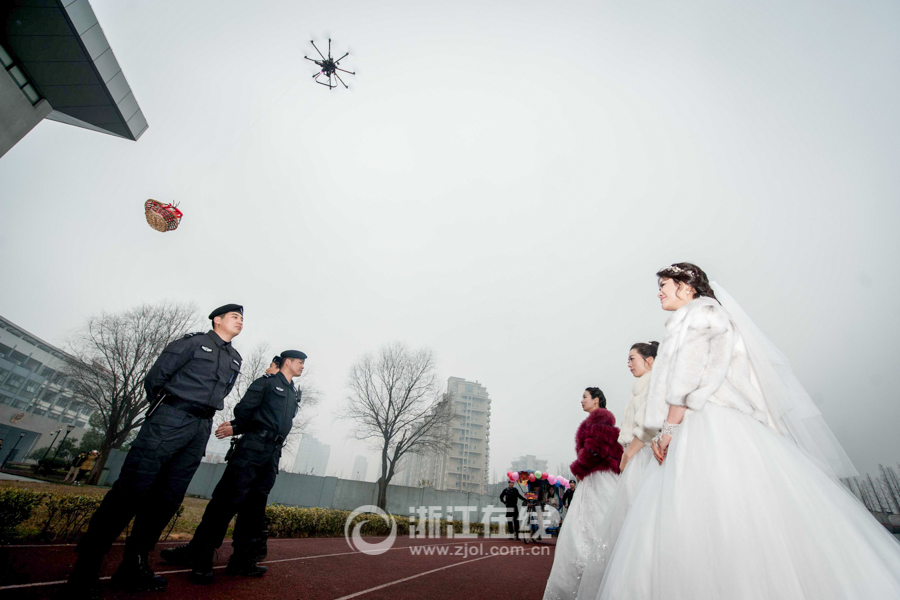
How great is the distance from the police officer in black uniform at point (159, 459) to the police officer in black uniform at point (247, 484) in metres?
0.44

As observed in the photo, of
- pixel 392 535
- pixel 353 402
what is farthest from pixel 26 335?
pixel 392 535

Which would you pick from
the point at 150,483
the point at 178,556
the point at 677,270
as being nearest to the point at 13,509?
the point at 178,556

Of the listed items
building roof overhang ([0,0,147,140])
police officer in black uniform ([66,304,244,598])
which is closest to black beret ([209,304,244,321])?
police officer in black uniform ([66,304,244,598])

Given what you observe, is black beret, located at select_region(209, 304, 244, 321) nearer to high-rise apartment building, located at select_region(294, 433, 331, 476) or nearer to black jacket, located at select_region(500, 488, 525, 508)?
black jacket, located at select_region(500, 488, 525, 508)

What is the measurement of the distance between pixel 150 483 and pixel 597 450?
4139mm

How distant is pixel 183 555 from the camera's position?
348 centimetres

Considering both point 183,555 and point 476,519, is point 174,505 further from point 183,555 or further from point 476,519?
point 476,519

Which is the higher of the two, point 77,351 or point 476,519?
point 77,351

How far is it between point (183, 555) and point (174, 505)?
4.01ft

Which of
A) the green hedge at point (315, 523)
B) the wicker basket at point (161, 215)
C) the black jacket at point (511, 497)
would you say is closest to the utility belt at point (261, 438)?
the green hedge at point (315, 523)

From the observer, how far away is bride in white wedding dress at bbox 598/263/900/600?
1.36 metres

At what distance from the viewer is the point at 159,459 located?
104 inches

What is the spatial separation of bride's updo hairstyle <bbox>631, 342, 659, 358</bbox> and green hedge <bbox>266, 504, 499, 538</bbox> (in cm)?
596

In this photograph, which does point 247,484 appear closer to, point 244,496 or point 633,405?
point 244,496
